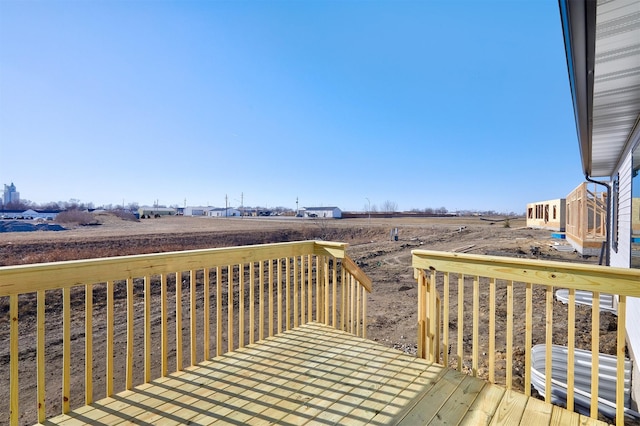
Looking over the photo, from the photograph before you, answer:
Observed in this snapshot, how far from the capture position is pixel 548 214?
2181 centimetres

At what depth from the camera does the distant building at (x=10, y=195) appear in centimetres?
5788

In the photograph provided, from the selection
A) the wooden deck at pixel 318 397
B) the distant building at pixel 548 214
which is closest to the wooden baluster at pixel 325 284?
the wooden deck at pixel 318 397

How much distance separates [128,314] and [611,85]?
391 centimetres

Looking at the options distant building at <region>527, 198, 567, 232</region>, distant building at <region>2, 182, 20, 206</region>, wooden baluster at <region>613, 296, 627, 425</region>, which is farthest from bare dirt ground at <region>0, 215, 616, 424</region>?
distant building at <region>2, 182, 20, 206</region>

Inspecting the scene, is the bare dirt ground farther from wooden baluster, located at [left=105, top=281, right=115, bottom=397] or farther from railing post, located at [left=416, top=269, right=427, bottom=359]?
wooden baluster, located at [left=105, top=281, right=115, bottom=397]

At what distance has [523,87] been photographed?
12398 mm

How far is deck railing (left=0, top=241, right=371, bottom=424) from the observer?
5.94ft

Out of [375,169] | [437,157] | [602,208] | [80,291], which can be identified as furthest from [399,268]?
[375,169]

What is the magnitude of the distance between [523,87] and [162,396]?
15431mm

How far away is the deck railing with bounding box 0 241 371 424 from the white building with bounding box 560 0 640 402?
247 cm

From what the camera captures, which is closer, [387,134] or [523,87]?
[523,87]

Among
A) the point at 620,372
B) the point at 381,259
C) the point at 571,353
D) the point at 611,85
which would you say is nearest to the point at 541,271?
the point at 571,353

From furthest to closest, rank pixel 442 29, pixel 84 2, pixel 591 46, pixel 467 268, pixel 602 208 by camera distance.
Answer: pixel 602 208 < pixel 442 29 < pixel 84 2 < pixel 467 268 < pixel 591 46

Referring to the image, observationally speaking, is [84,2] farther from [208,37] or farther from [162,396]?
[162,396]
